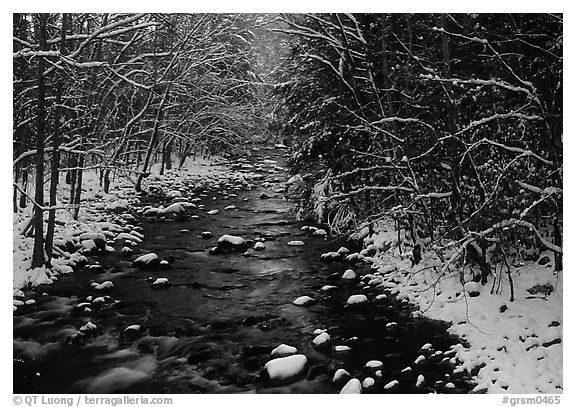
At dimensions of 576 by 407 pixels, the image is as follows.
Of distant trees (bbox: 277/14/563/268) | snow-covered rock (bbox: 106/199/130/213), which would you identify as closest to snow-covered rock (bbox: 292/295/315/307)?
distant trees (bbox: 277/14/563/268)

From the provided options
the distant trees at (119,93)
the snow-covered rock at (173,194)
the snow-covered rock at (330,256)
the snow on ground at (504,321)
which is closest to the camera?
the snow on ground at (504,321)

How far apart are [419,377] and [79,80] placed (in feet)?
15.0

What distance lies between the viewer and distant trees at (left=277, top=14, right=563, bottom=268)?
3.98 meters

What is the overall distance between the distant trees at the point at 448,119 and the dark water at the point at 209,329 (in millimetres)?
1020

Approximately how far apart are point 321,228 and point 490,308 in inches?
136

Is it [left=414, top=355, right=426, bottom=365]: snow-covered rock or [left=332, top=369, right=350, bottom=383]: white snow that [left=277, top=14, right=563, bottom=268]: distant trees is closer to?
[left=414, top=355, right=426, bottom=365]: snow-covered rock

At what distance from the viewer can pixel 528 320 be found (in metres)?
4.12

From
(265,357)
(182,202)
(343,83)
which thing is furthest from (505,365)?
(182,202)

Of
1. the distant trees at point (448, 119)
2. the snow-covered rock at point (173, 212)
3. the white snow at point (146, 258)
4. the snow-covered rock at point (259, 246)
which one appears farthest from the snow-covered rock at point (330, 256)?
the snow-covered rock at point (173, 212)

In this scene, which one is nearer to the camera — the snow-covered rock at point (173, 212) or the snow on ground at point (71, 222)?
the snow on ground at point (71, 222)

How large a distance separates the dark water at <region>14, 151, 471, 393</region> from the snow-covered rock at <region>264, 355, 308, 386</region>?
67mm

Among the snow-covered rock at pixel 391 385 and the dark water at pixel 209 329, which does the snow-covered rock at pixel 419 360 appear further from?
the snow-covered rock at pixel 391 385

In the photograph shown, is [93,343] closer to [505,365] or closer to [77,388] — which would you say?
[77,388]

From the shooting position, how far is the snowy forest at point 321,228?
155 inches
